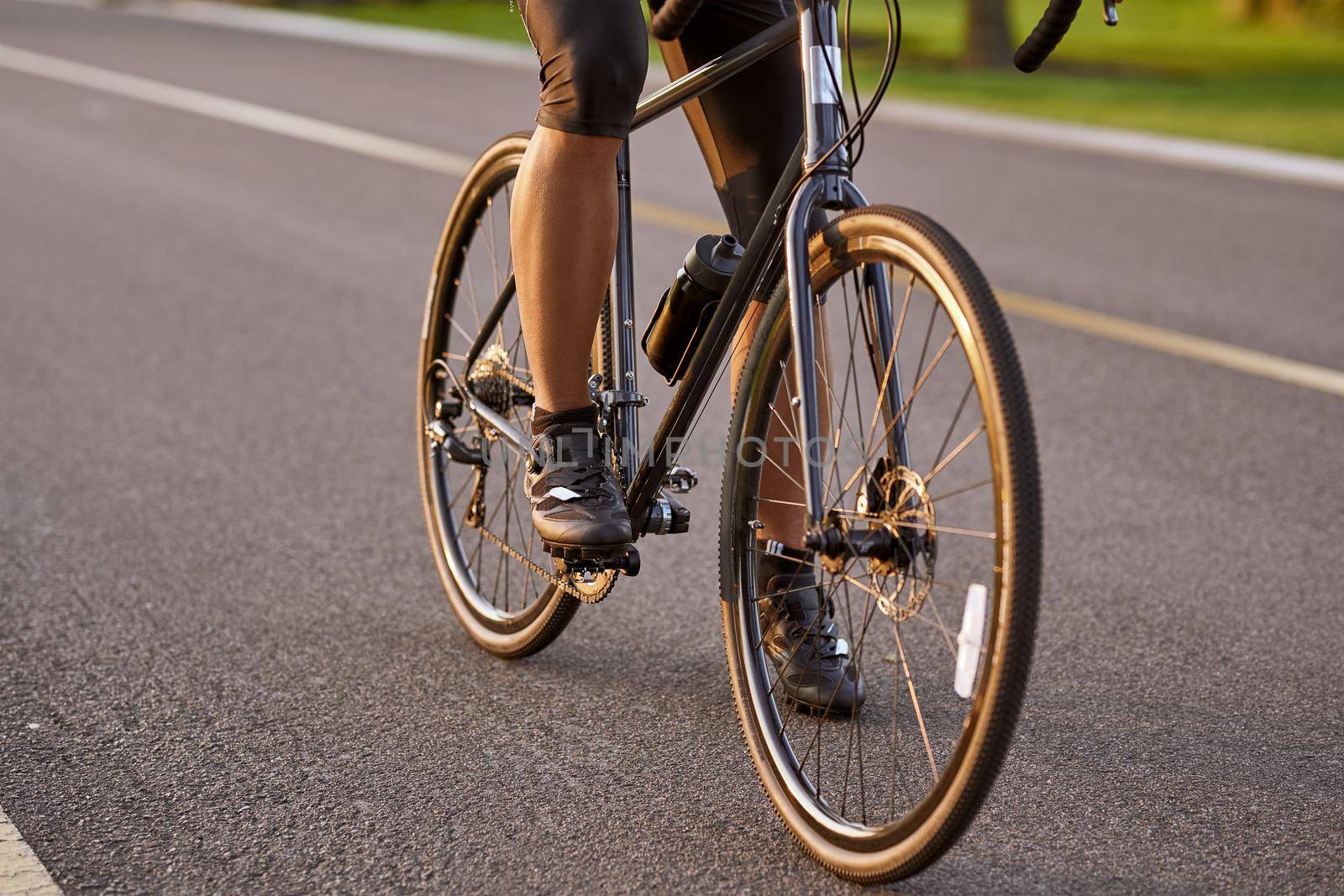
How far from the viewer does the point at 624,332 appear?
3225mm

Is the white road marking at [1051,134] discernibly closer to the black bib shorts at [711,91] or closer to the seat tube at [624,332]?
the black bib shorts at [711,91]

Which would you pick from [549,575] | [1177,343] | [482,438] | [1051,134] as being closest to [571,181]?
[549,575]

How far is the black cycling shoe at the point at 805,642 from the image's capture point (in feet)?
10.7

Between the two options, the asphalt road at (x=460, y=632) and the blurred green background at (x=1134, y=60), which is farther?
the blurred green background at (x=1134, y=60)

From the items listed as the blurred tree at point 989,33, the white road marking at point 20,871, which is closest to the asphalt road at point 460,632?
the white road marking at point 20,871

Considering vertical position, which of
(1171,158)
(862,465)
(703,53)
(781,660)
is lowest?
(1171,158)

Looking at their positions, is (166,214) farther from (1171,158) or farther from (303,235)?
(1171,158)

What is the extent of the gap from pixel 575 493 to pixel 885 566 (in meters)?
0.70

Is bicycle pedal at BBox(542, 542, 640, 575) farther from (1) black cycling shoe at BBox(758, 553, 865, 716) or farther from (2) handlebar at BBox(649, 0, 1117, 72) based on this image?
(2) handlebar at BBox(649, 0, 1117, 72)

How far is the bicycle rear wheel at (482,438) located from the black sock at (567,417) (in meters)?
0.27

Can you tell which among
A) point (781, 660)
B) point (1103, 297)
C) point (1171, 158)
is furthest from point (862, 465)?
point (1171, 158)

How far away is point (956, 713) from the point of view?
3.30 meters

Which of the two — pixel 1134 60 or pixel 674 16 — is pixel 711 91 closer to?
pixel 674 16

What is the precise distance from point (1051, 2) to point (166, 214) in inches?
283
